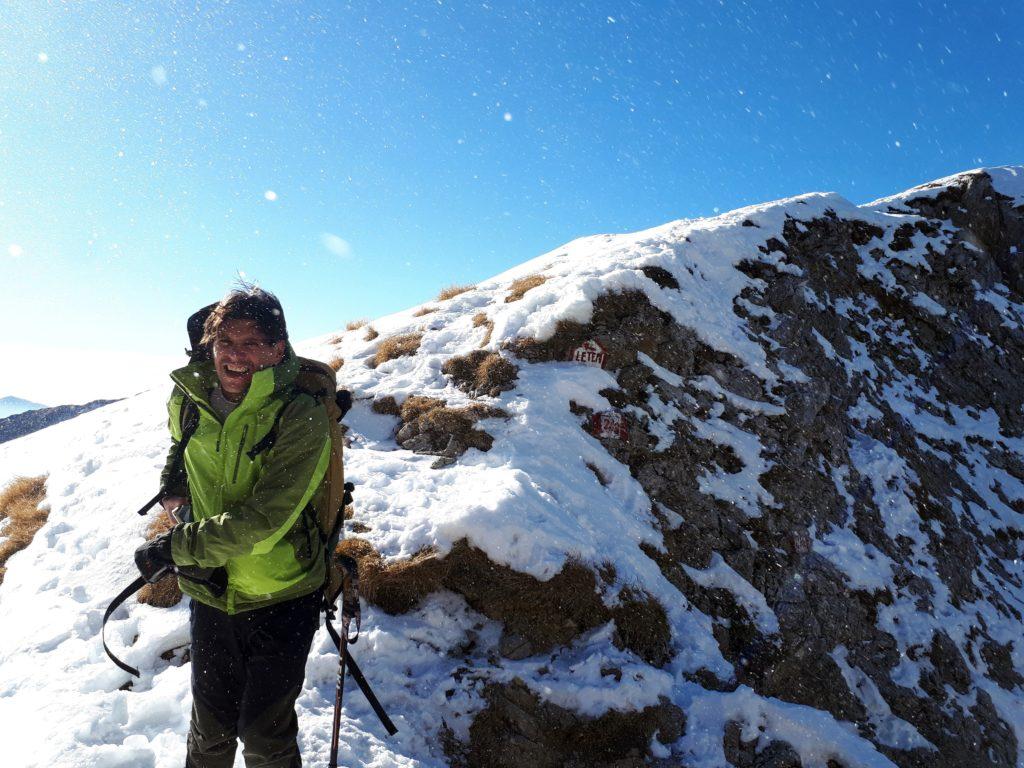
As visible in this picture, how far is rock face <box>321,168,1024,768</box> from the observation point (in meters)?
6.36

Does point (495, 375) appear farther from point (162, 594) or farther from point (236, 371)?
point (236, 371)

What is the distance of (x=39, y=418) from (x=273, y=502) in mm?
34710

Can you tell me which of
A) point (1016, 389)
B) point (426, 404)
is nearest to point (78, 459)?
point (426, 404)

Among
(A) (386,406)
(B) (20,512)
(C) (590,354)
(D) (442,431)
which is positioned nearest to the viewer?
(B) (20,512)

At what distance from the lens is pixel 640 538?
816 cm

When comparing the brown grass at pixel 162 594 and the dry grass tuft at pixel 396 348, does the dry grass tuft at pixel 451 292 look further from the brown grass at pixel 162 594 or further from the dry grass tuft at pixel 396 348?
the brown grass at pixel 162 594

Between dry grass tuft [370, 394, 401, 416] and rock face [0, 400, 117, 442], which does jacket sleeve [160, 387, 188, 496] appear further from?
rock face [0, 400, 117, 442]

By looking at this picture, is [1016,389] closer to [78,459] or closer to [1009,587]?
[1009,587]

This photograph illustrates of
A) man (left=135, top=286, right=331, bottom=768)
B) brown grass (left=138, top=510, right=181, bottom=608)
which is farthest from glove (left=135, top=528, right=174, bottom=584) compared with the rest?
brown grass (left=138, top=510, right=181, bottom=608)

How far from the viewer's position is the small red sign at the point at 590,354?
1088cm

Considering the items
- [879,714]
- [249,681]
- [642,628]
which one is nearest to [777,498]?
[879,714]

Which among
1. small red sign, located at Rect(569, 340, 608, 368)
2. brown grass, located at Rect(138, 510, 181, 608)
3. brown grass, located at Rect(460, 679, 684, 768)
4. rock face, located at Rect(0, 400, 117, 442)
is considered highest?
rock face, located at Rect(0, 400, 117, 442)

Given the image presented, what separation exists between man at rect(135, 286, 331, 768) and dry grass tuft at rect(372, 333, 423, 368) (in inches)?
328

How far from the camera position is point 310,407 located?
3.27m
